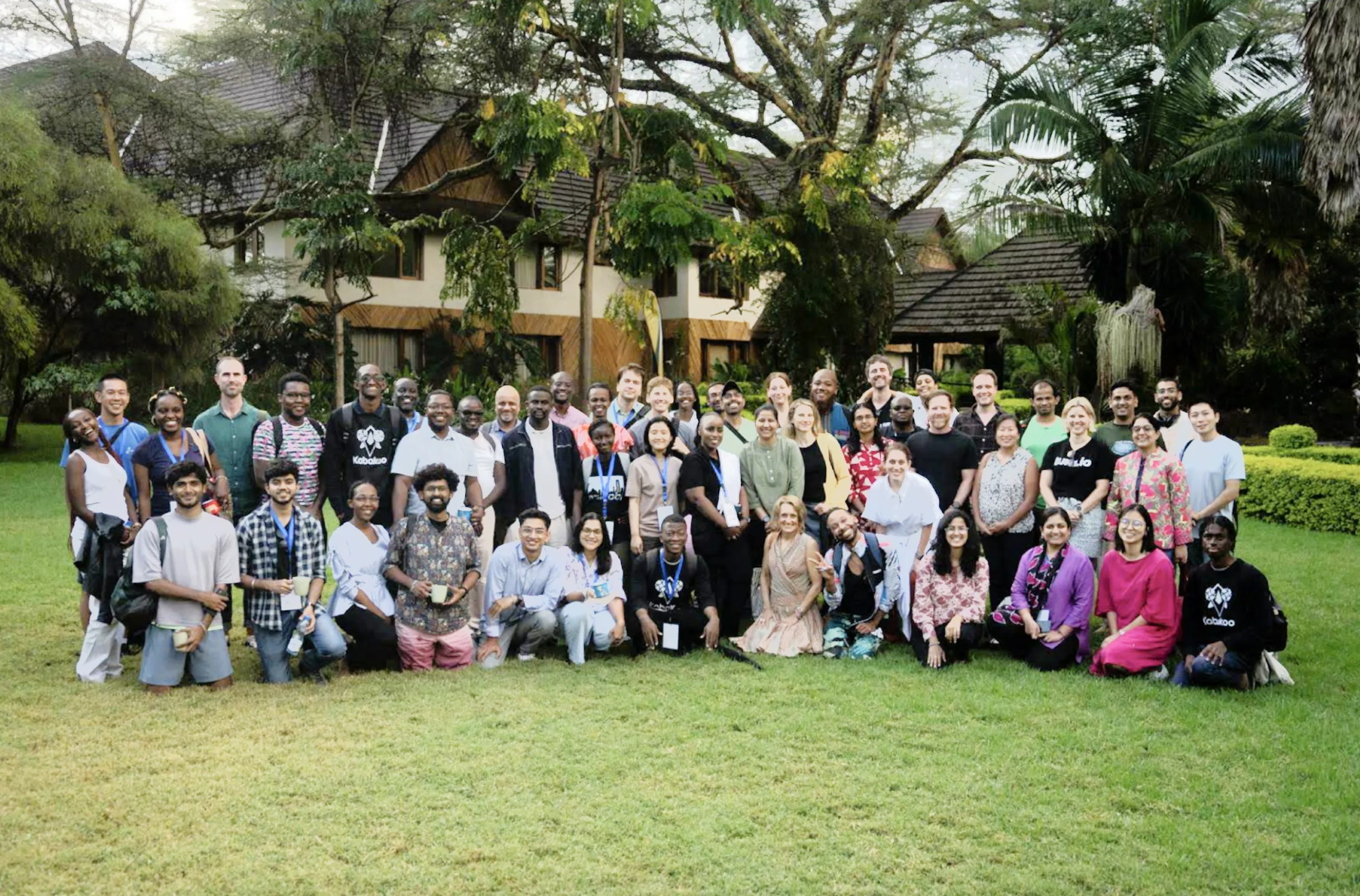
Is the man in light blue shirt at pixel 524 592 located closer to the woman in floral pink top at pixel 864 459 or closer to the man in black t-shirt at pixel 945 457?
the woman in floral pink top at pixel 864 459

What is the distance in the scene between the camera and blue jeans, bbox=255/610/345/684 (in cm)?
704

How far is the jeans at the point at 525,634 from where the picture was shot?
299 inches

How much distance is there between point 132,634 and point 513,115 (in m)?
11.1

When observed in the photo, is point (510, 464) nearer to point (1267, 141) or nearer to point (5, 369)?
point (1267, 141)

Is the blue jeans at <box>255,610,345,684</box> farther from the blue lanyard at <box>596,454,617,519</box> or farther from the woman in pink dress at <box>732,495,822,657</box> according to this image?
the woman in pink dress at <box>732,495,822,657</box>

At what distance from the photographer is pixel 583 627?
25.0 feet

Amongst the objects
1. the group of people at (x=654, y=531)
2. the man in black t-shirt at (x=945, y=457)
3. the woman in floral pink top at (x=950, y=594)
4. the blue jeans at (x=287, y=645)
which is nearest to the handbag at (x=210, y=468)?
the group of people at (x=654, y=531)

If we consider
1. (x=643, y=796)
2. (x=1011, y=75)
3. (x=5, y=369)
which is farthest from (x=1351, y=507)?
(x=5, y=369)

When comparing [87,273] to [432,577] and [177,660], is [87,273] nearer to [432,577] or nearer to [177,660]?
[177,660]

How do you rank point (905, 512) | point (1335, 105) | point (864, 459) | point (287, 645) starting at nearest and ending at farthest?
1. point (287, 645)
2. point (905, 512)
3. point (864, 459)
4. point (1335, 105)

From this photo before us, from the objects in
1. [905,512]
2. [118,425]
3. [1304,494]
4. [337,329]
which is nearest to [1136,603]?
[905,512]

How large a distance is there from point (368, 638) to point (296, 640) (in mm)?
424

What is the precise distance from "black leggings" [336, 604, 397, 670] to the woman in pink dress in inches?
91.7

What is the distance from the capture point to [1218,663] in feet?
22.2
